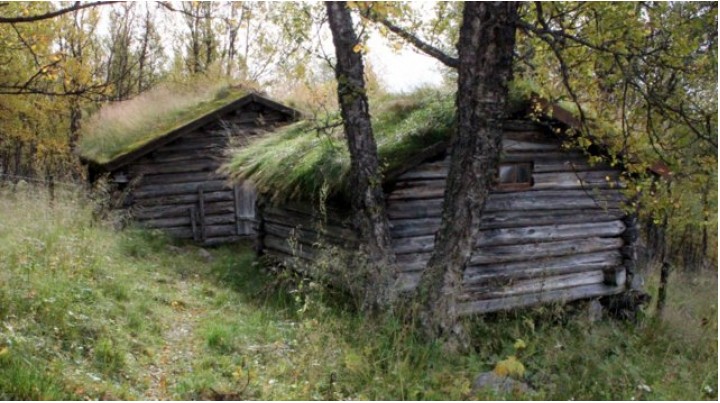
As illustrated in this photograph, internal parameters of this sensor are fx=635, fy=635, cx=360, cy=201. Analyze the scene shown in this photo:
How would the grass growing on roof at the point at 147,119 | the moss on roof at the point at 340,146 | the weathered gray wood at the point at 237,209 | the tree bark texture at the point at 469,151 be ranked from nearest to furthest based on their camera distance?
the tree bark texture at the point at 469,151 < the moss on roof at the point at 340,146 < the grass growing on roof at the point at 147,119 < the weathered gray wood at the point at 237,209

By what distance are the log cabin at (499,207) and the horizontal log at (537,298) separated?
0.01 metres

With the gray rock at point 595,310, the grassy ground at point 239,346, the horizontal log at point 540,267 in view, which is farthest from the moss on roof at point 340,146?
the gray rock at point 595,310

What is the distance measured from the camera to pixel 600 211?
29.8 ft

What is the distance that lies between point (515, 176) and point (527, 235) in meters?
0.80

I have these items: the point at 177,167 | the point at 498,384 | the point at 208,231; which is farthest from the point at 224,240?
the point at 498,384

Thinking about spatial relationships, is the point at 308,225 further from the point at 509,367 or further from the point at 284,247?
the point at 509,367

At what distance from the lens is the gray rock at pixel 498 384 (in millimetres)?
5362

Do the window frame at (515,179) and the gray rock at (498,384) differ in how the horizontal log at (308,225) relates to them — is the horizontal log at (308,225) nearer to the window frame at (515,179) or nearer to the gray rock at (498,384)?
the window frame at (515,179)

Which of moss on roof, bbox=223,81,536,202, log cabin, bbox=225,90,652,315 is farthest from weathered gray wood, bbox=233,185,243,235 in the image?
moss on roof, bbox=223,81,536,202

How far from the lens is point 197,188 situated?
1314 centimetres

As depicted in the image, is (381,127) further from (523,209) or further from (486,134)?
(486,134)

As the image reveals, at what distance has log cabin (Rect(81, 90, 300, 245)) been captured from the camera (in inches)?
487

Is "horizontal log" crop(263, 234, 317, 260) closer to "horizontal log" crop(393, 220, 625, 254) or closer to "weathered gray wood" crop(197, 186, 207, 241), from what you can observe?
"horizontal log" crop(393, 220, 625, 254)

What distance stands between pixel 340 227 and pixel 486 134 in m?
2.85
